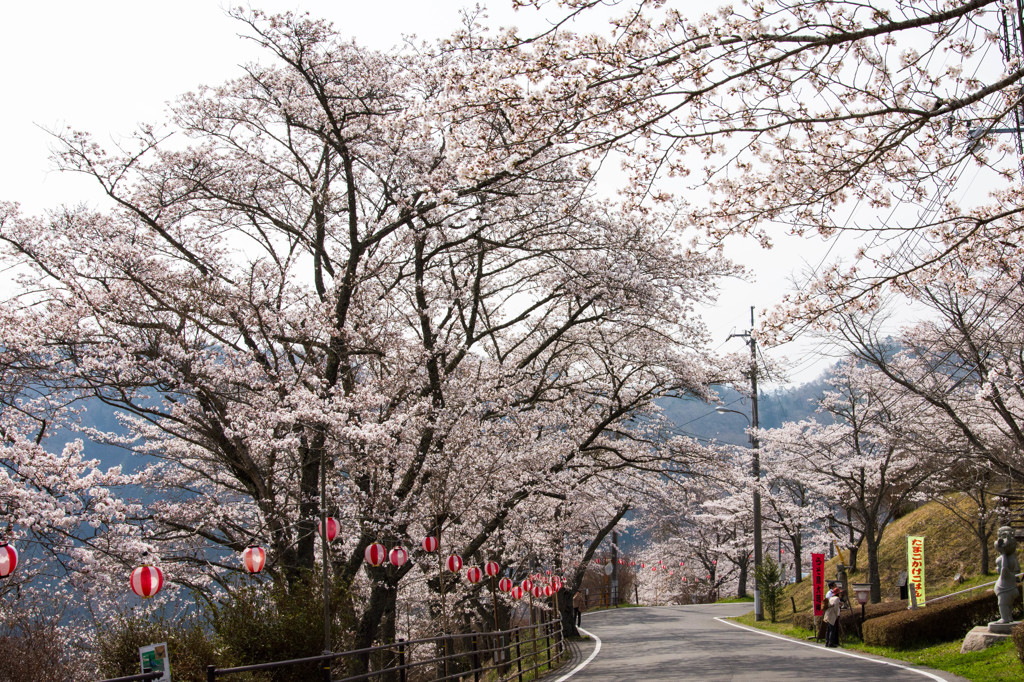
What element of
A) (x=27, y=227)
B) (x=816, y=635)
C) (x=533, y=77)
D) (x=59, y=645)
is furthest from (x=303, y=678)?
(x=816, y=635)

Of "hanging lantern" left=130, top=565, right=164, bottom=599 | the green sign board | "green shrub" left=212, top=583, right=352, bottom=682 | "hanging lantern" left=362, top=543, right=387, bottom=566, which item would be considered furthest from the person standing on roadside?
the green sign board

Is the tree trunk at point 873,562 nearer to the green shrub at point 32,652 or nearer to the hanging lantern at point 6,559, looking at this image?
the green shrub at point 32,652

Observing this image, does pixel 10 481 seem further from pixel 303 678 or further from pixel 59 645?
pixel 303 678

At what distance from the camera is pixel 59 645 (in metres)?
10.9

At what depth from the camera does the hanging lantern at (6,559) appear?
833 centimetres

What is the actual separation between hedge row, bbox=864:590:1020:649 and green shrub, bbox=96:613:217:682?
1429cm

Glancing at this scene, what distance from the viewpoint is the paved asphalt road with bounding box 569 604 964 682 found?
43.5ft

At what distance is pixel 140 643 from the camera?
9.41 m

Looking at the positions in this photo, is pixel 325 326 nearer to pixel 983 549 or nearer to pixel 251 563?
pixel 251 563

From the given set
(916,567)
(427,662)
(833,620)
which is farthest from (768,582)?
(427,662)

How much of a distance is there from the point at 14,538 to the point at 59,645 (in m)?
2.27

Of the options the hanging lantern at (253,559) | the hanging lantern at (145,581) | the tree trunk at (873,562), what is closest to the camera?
the hanging lantern at (145,581)

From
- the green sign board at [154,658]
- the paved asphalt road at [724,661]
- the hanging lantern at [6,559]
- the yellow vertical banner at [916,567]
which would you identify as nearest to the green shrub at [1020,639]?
the paved asphalt road at [724,661]

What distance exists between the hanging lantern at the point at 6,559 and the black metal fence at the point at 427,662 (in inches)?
98.4
